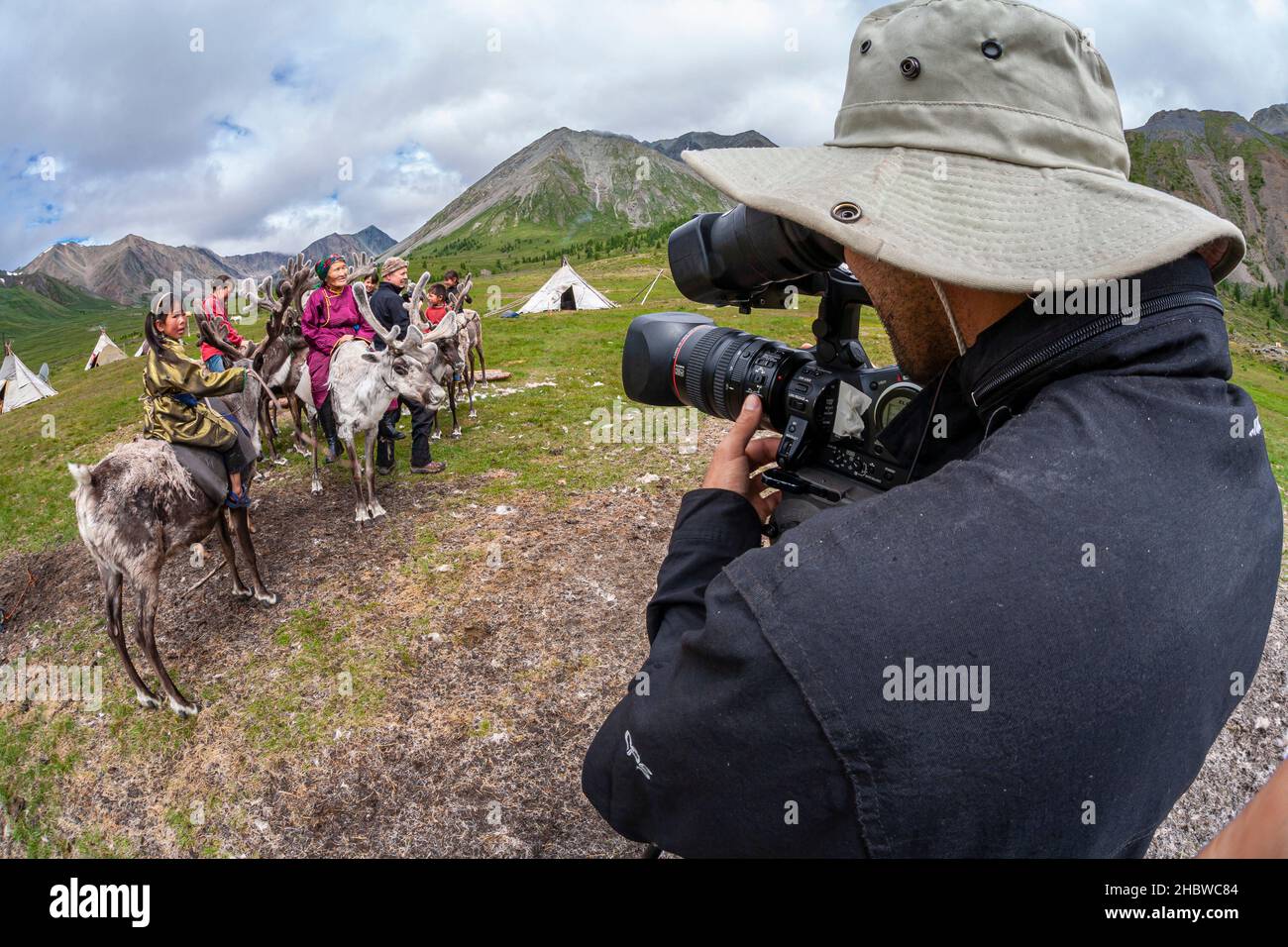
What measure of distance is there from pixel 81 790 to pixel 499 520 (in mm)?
3785

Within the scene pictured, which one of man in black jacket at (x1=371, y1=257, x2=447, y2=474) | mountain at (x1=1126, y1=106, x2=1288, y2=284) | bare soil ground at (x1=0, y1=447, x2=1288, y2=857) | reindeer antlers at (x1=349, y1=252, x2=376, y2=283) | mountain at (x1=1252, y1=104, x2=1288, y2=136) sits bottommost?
bare soil ground at (x1=0, y1=447, x2=1288, y2=857)

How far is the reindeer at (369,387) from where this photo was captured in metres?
7.00

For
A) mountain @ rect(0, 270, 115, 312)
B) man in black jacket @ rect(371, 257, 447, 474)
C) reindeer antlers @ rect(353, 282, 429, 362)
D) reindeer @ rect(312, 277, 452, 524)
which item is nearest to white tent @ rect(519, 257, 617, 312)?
man in black jacket @ rect(371, 257, 447, 474)

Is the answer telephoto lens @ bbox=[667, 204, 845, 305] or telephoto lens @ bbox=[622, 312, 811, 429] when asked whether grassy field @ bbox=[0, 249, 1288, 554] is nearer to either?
telephoto lens @ bbox=[622, 312, 811, 429]

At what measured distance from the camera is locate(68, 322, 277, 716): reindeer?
13.6 ft

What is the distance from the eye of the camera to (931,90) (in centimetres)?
120

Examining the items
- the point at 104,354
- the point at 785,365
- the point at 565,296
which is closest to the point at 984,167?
the point at 785,365

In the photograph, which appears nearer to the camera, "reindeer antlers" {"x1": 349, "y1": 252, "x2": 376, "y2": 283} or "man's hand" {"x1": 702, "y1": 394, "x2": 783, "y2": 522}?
"man's hand" {"x1": 702, "y1": 394, "x2": 783, "y2": 522}

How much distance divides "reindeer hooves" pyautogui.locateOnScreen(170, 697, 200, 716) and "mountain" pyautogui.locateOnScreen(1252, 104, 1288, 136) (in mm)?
220899

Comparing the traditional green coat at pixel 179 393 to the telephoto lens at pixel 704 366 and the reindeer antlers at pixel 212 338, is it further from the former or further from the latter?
the telephoto lens at pixel 704 366

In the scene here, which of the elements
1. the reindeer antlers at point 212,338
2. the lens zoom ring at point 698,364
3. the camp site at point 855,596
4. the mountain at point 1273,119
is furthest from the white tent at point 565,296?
the mountain at point 1273,119

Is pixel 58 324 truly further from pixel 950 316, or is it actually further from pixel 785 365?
pixel 950 316

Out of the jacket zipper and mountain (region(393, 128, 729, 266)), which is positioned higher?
mountain (region(393, 128, 729, 266))
